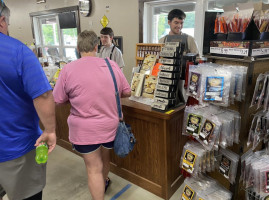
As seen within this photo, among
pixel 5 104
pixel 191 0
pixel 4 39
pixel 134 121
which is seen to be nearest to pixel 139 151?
pixel 134 121

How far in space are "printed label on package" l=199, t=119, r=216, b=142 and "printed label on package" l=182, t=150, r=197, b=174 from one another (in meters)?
0.18

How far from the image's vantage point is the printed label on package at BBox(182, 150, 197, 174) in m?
1.47

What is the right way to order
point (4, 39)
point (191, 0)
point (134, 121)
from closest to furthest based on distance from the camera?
point (4, 39) < point (134, 121) < point (191, 0)

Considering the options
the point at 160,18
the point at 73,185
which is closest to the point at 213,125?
the point at 73,185

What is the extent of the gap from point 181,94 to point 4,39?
56.4 inches

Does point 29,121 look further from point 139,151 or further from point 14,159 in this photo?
point 139,151

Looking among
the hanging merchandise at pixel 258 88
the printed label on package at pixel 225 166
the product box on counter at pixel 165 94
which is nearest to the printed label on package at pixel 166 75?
the product box on counter at pixel 165 94

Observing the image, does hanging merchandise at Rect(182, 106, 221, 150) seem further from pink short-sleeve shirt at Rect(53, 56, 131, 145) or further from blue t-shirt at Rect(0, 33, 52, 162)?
blue t-shirt at Rect(0, 33, 52, 162)

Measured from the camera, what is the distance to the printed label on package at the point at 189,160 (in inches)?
57.8

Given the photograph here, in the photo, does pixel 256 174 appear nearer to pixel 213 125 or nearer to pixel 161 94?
pixel 213 125

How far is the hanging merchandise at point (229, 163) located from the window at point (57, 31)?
4.21 metres

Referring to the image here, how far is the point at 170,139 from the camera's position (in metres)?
1.86

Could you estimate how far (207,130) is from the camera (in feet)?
4.37

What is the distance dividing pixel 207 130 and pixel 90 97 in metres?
0.82
